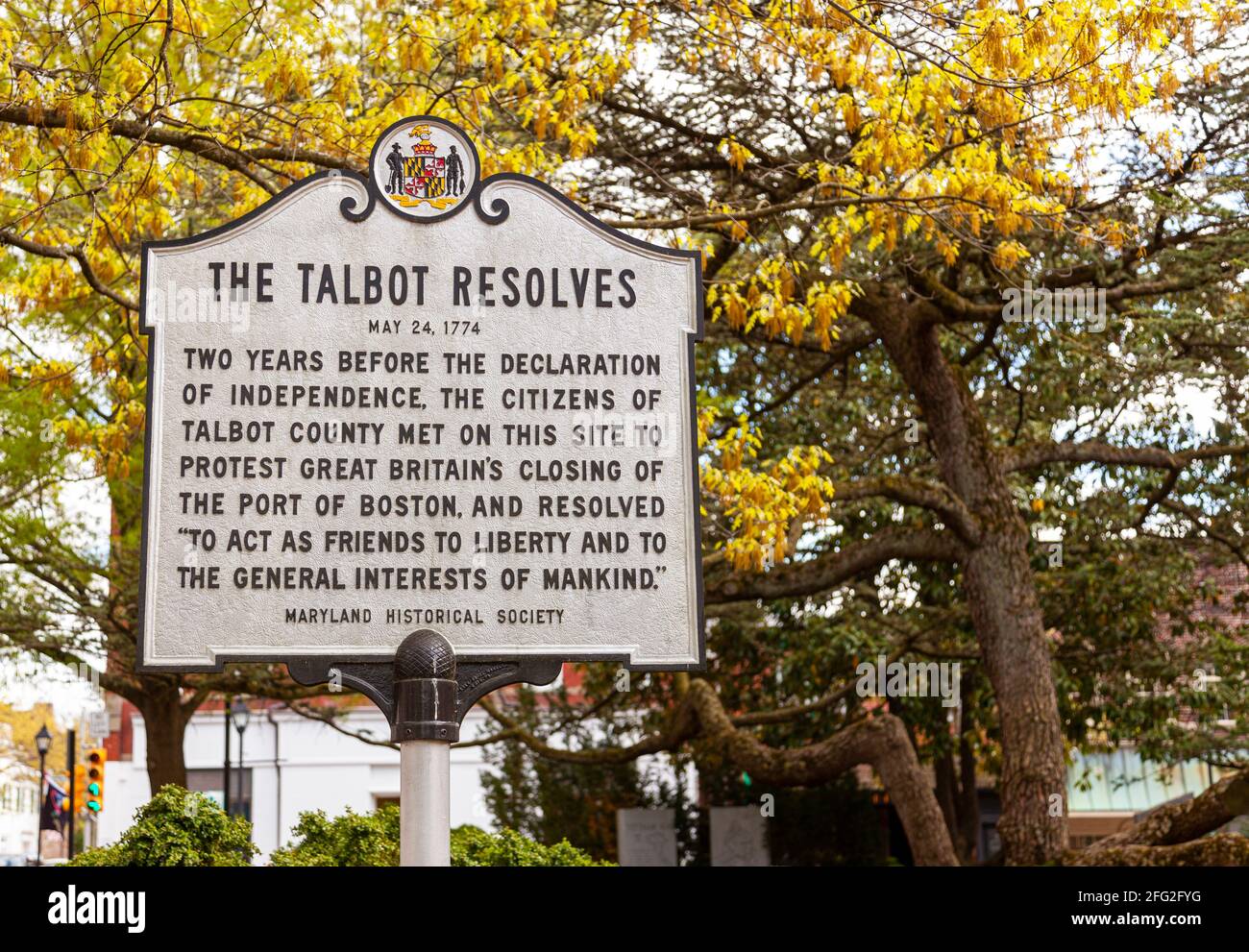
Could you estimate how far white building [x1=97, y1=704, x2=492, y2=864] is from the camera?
38.6 m

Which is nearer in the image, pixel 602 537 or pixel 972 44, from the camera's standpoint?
pixel 602 537

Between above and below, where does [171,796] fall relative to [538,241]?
below

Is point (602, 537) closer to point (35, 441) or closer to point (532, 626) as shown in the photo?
point (532, 626)

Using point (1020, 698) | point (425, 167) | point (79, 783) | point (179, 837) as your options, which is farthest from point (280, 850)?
point (79, 783)

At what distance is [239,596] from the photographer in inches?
237

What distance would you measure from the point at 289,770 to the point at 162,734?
18.1m

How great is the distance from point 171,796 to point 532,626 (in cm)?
346

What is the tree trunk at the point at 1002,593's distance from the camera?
1448 centimetres

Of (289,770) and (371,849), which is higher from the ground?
(371,849)

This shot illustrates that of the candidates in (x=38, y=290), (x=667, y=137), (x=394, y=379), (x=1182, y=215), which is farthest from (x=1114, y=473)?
(x=394, y=379)

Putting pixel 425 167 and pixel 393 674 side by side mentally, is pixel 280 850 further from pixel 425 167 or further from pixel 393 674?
pixel 425 167

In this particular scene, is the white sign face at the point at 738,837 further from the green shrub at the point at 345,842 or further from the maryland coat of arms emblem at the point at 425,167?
the maryland coat of arms emblem at the point at 425,167

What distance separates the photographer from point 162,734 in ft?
71.7

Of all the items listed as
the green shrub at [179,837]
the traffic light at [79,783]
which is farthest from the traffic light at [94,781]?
the green shrub at [179,837]
